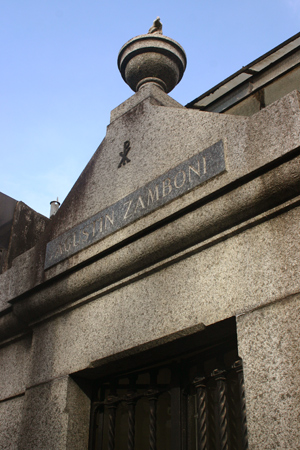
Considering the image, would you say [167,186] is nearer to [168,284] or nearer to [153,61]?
[168,284]

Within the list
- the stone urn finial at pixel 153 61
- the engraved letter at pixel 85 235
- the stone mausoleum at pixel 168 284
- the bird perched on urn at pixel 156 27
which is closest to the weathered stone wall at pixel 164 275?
the stone mausoleum at pixel 168 284

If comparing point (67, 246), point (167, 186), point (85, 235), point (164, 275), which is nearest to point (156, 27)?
point (167, 186)

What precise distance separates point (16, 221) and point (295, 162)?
345cm

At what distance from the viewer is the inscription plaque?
3510 millimetres

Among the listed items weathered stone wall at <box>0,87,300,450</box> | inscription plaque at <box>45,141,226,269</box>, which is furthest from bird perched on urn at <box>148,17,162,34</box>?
inscription plaque at <box>45,141,226,269</box>

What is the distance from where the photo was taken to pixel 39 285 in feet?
14.2

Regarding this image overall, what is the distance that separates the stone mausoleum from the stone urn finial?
1 centimetres

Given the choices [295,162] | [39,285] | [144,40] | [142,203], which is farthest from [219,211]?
[144,40]

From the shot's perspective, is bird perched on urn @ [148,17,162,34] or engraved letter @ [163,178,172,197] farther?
bird perched on urn @ [148,17,162,34]

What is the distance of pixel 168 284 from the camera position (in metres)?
3.50

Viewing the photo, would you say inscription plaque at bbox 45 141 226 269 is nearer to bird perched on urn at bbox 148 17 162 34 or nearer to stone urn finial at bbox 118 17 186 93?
stone urn finial at bbox 118 17 186 93

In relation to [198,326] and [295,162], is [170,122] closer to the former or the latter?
[295,162]

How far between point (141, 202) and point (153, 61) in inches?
61.5

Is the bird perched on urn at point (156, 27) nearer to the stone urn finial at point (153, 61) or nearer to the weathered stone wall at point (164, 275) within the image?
the stone urn finial at point (153, 61)
